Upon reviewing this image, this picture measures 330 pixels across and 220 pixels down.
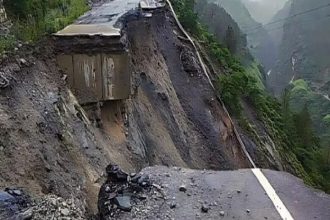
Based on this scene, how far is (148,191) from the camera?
775 centimetres

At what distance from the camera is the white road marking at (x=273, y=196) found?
24.2 feet

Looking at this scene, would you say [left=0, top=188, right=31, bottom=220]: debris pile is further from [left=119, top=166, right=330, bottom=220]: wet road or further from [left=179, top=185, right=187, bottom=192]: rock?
[left=179, top=185, right=187, bottom=192]: rock

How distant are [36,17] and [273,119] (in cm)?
2556

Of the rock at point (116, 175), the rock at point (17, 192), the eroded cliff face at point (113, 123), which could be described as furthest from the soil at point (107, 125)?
the rock at point (116, 175)

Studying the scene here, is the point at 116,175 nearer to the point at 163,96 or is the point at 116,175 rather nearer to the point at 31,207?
the point at 31,207

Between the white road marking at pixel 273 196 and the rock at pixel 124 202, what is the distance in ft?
7.83

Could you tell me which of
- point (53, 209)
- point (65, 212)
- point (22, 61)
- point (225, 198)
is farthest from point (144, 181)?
point (22, 61)

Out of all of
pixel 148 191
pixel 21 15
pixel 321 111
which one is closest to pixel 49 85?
pixel 21 15

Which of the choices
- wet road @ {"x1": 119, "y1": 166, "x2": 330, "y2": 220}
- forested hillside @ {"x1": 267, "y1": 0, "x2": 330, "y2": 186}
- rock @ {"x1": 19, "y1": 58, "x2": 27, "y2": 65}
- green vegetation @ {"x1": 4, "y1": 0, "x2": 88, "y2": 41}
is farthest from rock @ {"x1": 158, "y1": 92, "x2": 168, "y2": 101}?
forested hillside @ {"x1": 267, "y1": 0, "x2": 330, "y2": 186}

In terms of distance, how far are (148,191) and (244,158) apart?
13.8m

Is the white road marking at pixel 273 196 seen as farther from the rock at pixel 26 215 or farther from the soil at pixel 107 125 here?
the rock at pixel 26 215

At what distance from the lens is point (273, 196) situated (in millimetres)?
7980

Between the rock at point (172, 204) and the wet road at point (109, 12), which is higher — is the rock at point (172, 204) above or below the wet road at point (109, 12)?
below

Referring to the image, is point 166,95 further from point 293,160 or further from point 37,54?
point 293,160
